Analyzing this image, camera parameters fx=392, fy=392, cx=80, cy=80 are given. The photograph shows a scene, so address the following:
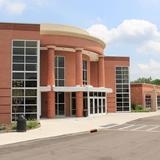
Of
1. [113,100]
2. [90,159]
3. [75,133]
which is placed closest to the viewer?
[90,159]

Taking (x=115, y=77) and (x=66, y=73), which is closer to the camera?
(x=66, y=73)

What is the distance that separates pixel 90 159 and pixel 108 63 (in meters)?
43.6

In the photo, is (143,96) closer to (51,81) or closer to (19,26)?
(51,81)

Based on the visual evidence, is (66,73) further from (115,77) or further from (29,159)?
(29,159)

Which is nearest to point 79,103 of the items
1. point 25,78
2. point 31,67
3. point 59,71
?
point 59,71

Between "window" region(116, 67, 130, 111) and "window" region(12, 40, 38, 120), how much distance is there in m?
24.6

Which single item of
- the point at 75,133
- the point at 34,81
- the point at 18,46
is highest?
the point at 18,46

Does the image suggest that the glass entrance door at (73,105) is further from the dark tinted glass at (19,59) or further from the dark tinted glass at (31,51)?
the dark tinted glass at (19,59)

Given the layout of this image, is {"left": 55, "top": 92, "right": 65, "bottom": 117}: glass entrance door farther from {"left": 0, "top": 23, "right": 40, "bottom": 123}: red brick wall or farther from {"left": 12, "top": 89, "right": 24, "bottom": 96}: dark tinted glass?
{"left": 0, "top": 23, "right": 40, "bottom": 123}: red brick wall

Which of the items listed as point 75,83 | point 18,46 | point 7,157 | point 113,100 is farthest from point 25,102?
point 113,100

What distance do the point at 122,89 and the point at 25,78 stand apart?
84.0ft

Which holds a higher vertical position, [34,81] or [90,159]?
[34,81]

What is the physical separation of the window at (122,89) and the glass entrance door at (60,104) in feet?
51.6

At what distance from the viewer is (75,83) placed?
1665 inches
